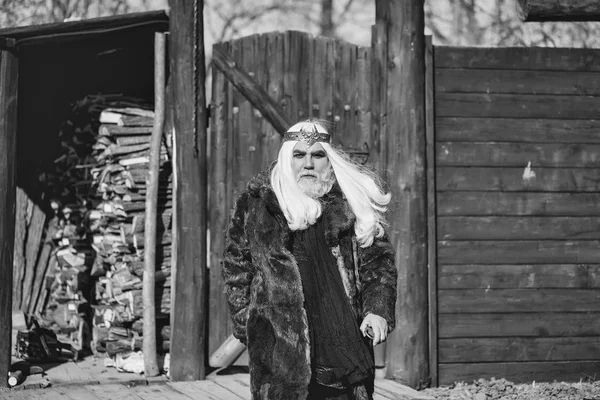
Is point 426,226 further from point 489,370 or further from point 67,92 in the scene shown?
point 67,92

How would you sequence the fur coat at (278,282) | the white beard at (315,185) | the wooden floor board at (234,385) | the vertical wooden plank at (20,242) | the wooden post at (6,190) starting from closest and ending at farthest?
the fur coat at (278,282) → the white beard at (315,185) → the wooden floor board at (234,385) → the wooden post at (6,190) → the vertical wooden plank at (20,242)

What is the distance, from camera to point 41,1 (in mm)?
24078

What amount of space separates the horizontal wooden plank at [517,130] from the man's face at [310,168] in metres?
3.52

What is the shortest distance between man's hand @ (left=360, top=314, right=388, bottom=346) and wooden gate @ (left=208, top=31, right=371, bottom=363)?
3.66m

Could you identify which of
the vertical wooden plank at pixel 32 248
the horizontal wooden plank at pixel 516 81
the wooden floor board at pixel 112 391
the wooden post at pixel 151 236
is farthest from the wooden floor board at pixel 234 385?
the vertical wooden plank at pixel 32 248

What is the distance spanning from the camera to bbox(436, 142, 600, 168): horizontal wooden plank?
8164 millimetres

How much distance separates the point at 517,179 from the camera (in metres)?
8.23

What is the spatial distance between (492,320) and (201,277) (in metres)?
2.49

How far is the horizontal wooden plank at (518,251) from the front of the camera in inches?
320

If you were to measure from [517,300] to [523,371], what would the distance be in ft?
1.98

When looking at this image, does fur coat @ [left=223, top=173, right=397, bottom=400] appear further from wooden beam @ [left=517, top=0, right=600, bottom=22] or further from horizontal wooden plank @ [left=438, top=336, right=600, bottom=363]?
horizontal wooden plank @ [left=438, top=336, right=600, bottom=363]

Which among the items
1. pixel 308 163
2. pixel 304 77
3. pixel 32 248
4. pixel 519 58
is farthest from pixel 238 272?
pixel 32 248

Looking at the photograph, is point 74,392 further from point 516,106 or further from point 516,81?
point 516,81

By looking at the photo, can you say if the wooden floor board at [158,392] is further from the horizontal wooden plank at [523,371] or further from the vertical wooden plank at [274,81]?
the horizontal wooden plank at [523,371]
